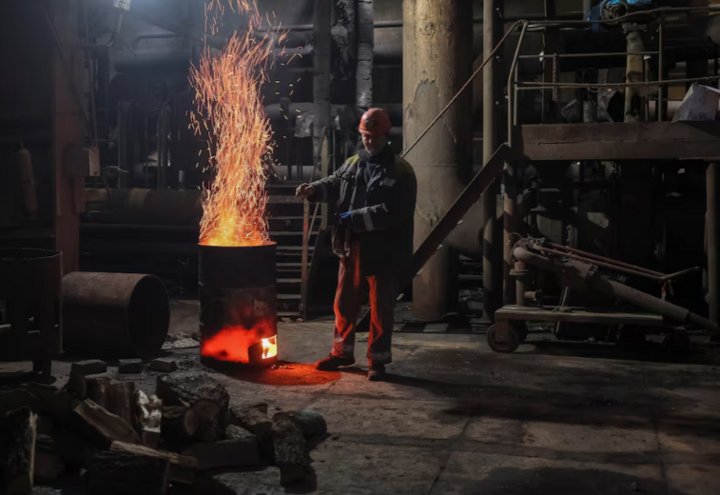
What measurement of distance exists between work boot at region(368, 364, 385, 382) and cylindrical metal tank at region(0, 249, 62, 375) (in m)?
2.34

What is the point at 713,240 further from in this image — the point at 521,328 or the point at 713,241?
the point at 521,328

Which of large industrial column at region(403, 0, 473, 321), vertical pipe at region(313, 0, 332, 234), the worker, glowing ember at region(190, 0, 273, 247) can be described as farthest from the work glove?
vertical pipe at region(313, 0, 332, 234)

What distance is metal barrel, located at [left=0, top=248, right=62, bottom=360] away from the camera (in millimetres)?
5934

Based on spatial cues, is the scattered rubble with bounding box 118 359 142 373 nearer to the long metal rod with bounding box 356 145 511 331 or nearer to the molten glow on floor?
the molten glow on floor

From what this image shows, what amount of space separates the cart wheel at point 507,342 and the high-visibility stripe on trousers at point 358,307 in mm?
1425

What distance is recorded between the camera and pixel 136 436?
4.47 metres

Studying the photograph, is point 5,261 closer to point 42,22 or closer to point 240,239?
point 240,239

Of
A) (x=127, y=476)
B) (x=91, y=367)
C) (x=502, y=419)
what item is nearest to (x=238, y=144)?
(x=91, y=367)

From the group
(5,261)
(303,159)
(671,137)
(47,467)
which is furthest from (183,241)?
(47,467)

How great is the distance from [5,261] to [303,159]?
29.4 ft

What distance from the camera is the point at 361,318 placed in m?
9.07

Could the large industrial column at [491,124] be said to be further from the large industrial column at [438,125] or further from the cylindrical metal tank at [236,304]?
the cylindrical metal tank at [236,304]

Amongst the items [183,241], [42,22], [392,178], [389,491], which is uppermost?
[42,22]

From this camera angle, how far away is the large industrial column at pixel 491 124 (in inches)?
359
